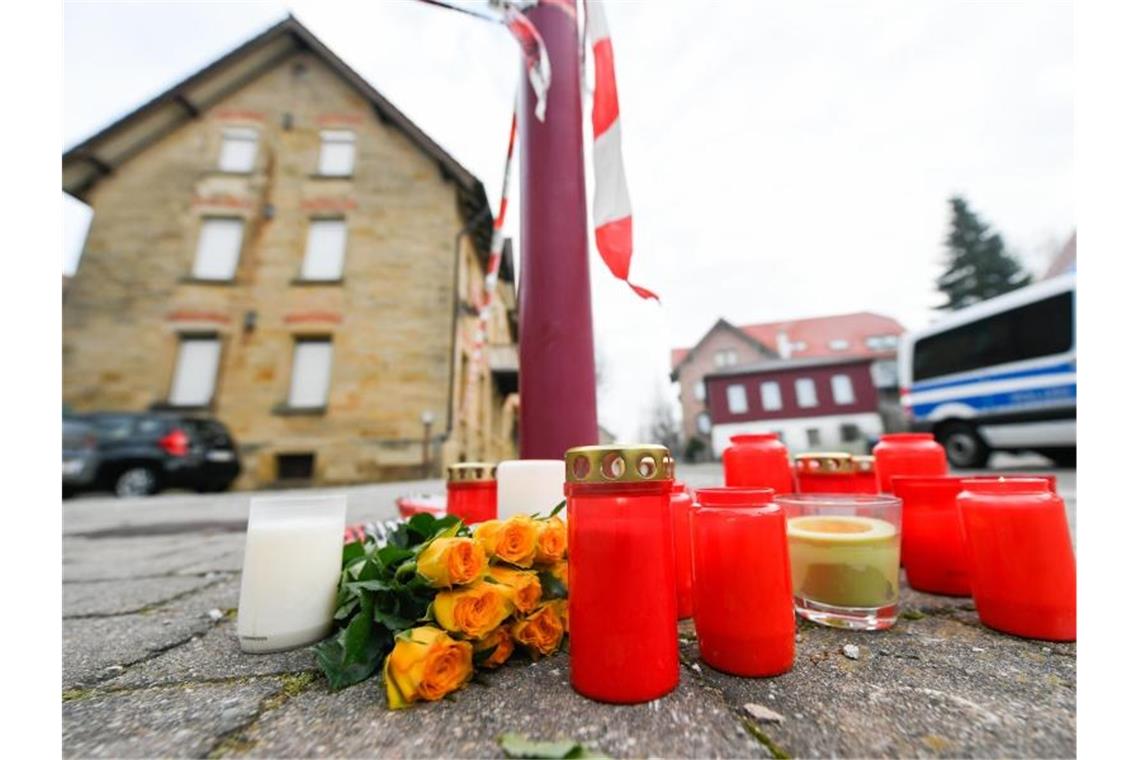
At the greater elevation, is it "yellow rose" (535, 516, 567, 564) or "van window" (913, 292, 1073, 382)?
"van window" (913, 292, 1073, 382)

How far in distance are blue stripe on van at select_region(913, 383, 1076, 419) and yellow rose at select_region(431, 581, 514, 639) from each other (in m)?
7.45

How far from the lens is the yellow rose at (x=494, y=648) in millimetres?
768

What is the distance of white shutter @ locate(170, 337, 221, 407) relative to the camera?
27.2 ft

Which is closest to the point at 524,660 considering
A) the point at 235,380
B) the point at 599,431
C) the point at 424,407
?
the point at 599,431

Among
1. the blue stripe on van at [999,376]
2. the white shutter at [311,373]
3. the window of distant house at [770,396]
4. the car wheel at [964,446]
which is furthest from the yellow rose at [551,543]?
the window of distant house at [770,396]

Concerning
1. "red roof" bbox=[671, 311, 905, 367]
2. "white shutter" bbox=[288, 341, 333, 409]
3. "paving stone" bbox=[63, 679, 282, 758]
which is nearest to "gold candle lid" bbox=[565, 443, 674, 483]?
"paving stone" bbox=[63, 679, 282, 758]

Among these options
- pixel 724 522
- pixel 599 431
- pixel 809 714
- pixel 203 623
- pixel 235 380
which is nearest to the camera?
pixel 809 714

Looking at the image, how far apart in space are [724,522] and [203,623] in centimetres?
127

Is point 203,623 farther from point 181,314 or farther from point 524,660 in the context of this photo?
point 181,314

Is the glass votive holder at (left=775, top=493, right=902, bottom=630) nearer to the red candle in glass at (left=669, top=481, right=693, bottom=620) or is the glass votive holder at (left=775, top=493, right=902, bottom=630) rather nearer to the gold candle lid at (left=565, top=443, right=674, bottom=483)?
the red candle in glass at (left=669, top=481, right=693, bottom=620)

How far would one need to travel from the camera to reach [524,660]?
83 centimetres

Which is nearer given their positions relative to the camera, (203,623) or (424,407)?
(203,623)

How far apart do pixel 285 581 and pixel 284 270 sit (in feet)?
30.8

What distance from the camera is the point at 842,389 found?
60.7 feet
